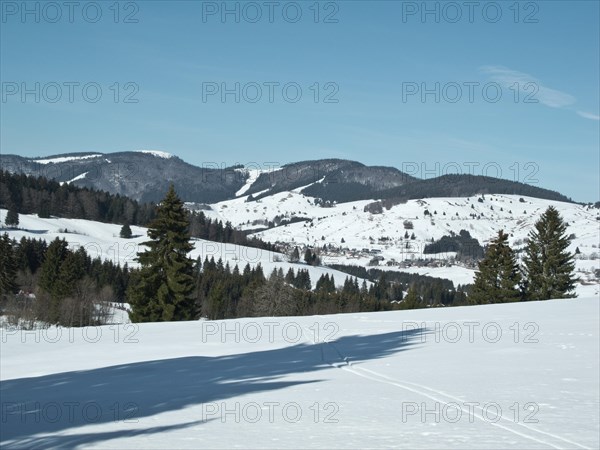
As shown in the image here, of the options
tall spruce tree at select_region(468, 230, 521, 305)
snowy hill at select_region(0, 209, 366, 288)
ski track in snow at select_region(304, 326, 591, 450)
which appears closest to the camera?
ski track in snow at select_region(304, 326, 591, 450)

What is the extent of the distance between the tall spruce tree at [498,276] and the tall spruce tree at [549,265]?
75.0 inches

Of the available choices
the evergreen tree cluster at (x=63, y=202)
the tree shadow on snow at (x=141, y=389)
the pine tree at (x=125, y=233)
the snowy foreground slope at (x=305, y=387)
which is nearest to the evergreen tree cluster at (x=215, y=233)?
the evergreen tree cluster at (x=63, y=202)

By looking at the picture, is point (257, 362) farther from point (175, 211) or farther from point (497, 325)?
point (175, 211)

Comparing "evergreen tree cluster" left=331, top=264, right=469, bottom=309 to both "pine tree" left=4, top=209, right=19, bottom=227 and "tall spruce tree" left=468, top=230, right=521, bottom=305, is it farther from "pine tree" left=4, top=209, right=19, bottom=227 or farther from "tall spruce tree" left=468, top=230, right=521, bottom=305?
"pine tree" left=4, top=209, right=19, bottom=227

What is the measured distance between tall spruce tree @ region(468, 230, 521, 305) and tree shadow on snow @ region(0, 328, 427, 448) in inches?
1136

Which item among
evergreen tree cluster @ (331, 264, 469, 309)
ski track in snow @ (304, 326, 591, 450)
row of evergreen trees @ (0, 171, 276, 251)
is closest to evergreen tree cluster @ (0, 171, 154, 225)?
row of evergreen trees @ (0, 171, 276, 251)

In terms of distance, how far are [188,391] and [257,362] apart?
4594mm

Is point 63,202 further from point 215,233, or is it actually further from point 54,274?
point 54,274

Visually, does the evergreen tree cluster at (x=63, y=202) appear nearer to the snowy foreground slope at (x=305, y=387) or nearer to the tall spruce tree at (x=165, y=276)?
the tall spruce tree at (x=165, y=276)

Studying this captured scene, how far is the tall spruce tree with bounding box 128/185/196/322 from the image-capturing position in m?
36.2

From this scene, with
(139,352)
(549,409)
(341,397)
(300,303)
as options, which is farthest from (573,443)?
(300,303)

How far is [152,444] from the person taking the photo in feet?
25.4

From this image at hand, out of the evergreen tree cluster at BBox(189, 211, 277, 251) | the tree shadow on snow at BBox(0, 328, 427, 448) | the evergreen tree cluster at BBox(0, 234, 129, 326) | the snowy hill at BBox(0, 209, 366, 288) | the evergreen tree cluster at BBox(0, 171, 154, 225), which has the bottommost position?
the tree shadow on snow at BBox(0, 328, 427, 448)

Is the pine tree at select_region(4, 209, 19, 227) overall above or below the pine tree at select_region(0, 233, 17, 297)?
above
